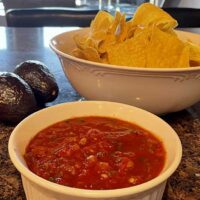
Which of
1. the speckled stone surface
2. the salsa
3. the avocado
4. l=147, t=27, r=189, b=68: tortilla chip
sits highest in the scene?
l=147, t=27, r=189, b=68: tortilla chip

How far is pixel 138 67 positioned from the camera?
88 cm

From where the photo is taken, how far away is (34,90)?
0.98 metres

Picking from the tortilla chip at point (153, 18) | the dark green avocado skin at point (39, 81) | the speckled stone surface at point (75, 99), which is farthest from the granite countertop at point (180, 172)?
the tortilla chip at point (153, 18)

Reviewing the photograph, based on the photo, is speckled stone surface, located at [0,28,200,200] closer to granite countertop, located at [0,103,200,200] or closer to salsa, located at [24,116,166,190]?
granite countertop, located at [0,103,200,200]

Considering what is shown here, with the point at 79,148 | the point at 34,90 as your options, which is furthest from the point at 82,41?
the point at 79,148

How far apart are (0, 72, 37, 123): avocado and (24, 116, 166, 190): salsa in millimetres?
184

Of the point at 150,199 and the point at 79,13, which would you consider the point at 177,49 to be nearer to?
the point at 150,199

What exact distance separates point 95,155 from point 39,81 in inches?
16.3

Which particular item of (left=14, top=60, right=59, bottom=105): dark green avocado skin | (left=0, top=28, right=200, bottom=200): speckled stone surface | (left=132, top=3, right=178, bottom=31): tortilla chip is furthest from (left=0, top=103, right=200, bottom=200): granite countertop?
(left=132, top=3, right=178, bottom=31): tortilla chip

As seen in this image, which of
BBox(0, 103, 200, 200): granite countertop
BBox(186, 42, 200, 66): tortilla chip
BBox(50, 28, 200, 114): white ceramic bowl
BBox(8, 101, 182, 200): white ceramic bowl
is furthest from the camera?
BBox(186, 42, 200, 66): tortilla chip

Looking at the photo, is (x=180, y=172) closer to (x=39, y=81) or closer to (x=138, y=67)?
(x=138, y=67)

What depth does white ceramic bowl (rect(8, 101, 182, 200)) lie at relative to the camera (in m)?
0.53

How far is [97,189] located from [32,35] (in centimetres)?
143

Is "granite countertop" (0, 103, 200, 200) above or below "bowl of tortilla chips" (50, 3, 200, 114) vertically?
below
